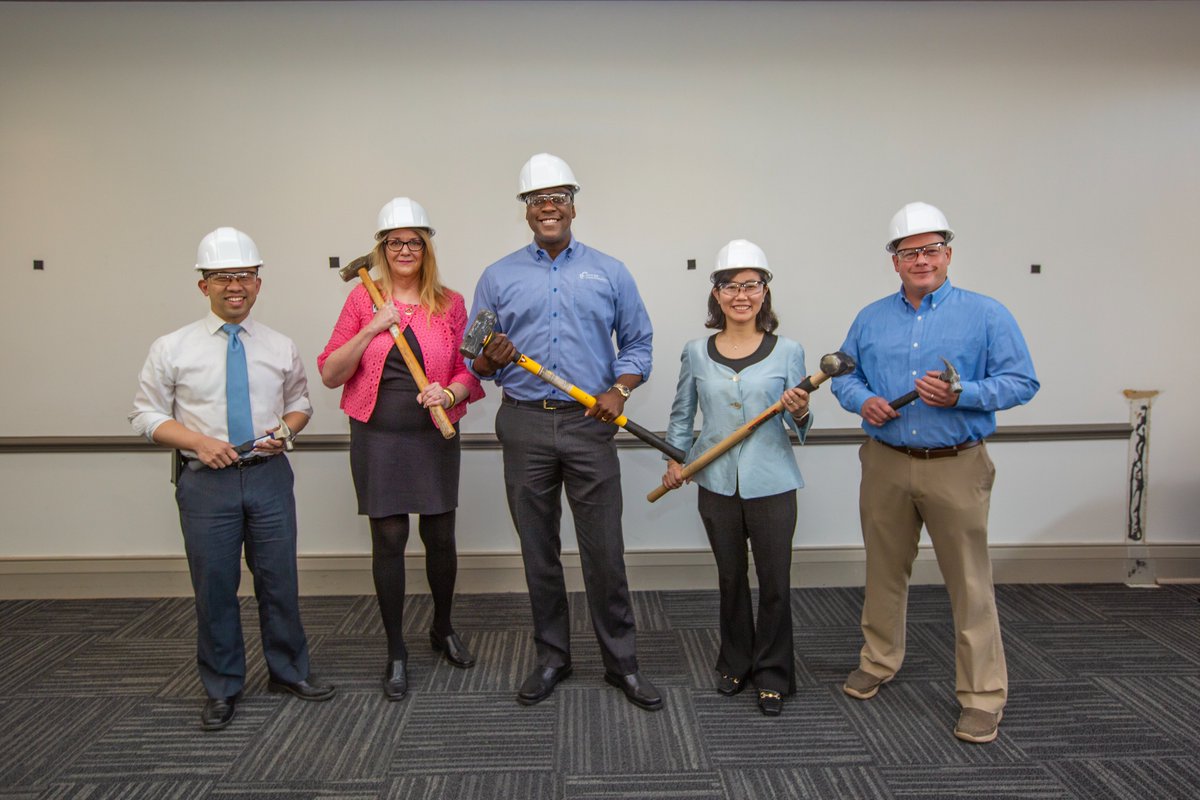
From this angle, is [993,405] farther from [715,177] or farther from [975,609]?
[715,177]

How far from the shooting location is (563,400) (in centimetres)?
235

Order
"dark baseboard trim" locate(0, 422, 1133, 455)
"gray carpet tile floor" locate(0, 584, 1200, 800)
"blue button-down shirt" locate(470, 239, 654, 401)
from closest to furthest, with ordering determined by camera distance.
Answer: "gray carpet tile floor" locate(0, 584, 1200, 800) < "blue button-down shirt" locate(470, 239, 654, 401) < "dark baseboard trim" locate(0, 422, 1133, 455)

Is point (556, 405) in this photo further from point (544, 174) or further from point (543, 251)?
point (544, 174)

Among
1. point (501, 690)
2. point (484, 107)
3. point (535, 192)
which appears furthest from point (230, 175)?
point (501, 690)

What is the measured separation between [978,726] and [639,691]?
3.31 feet

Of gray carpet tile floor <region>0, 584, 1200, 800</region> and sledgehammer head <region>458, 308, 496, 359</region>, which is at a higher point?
sledgehammer head <region>458, 308, 496, 359</region>

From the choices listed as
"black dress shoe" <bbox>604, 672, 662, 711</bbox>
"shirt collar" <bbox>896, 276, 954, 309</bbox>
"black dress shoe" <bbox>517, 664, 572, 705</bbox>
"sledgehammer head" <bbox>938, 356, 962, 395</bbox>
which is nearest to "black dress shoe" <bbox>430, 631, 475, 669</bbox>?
"black dress shoe" <bbox>517, 664, 572, 705</bbox>

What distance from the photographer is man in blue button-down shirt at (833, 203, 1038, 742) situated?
219 centimetres

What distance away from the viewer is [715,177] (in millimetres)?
3352

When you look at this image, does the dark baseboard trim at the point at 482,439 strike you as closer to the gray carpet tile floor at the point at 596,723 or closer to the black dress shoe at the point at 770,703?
the gray carpet tile floor at the point at 596,723

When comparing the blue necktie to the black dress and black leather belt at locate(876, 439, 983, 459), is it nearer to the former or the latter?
the black dress

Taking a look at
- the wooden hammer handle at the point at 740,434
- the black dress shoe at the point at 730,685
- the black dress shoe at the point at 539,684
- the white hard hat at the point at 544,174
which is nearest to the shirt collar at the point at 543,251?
the white hard hat at the point at 544,174

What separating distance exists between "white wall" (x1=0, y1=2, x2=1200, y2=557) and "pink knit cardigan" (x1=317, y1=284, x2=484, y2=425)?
92 cm

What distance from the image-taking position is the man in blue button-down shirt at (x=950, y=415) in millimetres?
2189
